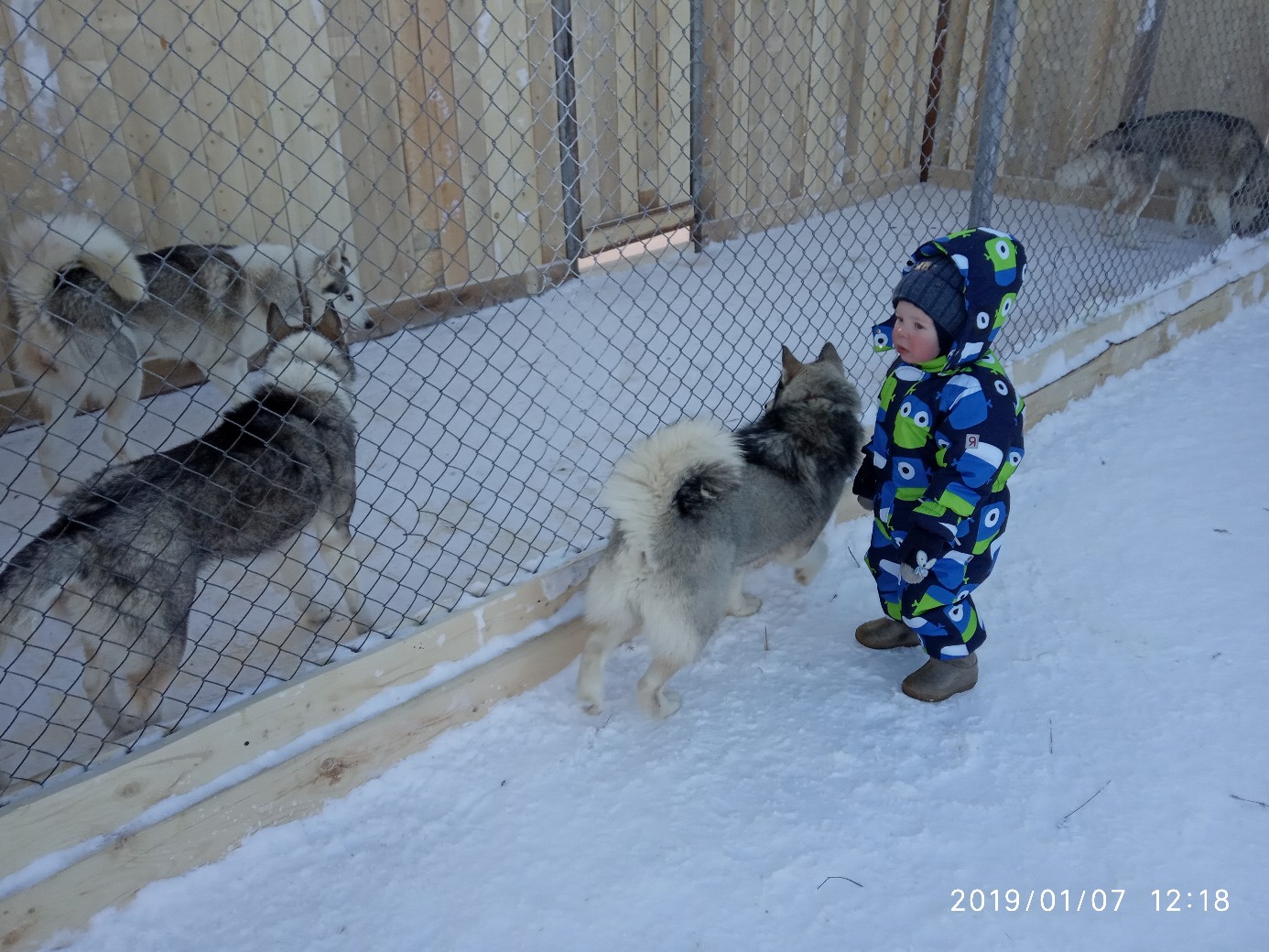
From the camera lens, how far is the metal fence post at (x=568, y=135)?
5664mm

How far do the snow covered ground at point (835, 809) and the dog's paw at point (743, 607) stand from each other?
43 millimetres

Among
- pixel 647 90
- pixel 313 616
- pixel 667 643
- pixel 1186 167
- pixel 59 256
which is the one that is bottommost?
pixel 313 616

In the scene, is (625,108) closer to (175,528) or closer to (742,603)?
(742,603)

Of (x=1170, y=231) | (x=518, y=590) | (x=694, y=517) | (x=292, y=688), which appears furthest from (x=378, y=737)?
(x=1170, y=231)

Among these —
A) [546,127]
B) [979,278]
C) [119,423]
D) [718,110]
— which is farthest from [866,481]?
[718,110]

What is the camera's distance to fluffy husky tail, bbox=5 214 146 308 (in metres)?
3.74

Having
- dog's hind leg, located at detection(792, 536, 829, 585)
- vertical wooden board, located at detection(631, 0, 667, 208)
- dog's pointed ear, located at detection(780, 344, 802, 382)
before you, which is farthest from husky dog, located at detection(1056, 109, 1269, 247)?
dog's hind leg, located at detection(792, 536, 829, 585)

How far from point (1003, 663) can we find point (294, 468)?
8.20ft

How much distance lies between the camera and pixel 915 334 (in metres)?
2.50

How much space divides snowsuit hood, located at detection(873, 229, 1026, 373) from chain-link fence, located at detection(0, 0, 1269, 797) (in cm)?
146

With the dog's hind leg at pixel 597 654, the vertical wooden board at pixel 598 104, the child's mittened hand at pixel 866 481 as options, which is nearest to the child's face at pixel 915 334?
the child's mittened hand at pixel 866 481

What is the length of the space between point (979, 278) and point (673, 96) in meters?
4.91

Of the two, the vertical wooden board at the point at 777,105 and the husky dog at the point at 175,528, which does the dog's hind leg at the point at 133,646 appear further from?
the vertical wooden board at the point at 777,105

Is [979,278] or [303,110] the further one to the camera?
[303,110]
